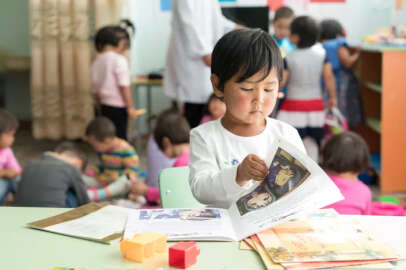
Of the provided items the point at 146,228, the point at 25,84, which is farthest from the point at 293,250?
the point at 25,84

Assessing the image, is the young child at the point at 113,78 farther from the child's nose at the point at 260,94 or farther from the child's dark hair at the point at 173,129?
the child's nose at the point at 260,94

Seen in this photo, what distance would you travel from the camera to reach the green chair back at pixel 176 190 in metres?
1.71

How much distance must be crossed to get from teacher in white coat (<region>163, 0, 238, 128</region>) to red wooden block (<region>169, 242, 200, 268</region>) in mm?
2339

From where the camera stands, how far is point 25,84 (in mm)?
6449

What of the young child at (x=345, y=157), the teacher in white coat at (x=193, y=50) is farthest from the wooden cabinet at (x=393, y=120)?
the young child at (x=345, y=157)

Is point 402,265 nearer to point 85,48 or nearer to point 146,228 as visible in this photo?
point 146,228

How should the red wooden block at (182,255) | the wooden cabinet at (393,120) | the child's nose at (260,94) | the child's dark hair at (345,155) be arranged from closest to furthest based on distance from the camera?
the red wooden block at (182,255)
the child's nose at (260,94)
the child's dark hair at (345,155)
the wooden cabinet at (393,120)

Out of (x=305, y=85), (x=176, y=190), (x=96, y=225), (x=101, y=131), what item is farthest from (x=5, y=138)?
(x=96, y=225)

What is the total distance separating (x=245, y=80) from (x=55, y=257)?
0.60m

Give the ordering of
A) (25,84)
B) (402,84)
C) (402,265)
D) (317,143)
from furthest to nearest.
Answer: (25,84) < (317,143) < (402,84) < (402,265)

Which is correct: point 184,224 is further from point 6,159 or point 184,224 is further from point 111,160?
point 111,160

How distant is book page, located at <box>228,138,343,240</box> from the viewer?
3.85 ft

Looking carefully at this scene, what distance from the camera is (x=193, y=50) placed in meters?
3.43

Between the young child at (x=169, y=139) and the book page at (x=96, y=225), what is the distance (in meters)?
1.55
